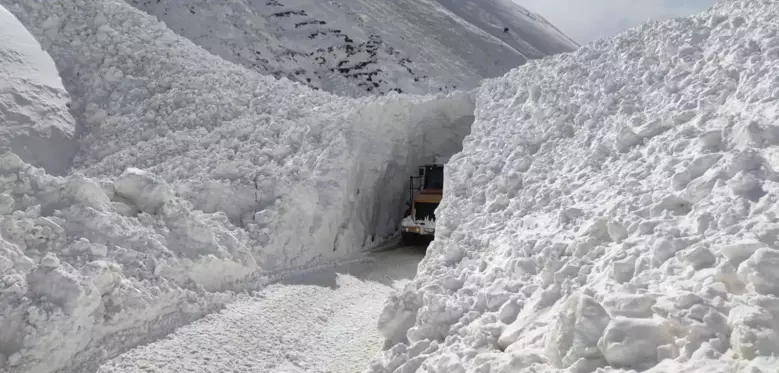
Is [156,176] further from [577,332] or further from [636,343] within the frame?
[636,343]

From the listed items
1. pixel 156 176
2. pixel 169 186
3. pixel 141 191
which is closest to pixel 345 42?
pixel 169 186

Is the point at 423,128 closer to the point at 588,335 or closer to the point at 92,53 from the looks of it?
the point at 92,53

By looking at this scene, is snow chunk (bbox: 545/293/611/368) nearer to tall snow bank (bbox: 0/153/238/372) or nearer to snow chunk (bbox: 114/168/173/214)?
tall snow bank (bbox: 0/153/238/372)

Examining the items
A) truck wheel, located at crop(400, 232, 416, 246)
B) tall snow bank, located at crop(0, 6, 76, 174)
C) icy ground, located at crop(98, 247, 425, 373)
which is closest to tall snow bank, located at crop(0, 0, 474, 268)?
tall snow bank, located at crop(0, 6, 76, 174)

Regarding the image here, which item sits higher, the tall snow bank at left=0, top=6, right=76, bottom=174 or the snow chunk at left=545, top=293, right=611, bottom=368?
the snow chunk at left=545, top=293, right=611, bottom=368

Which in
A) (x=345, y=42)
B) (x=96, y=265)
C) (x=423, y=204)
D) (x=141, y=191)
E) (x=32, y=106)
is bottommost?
(x=96, y=265)

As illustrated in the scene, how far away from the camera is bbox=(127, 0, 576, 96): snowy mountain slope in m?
32.7

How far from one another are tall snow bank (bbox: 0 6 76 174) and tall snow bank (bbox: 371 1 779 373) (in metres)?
9.59

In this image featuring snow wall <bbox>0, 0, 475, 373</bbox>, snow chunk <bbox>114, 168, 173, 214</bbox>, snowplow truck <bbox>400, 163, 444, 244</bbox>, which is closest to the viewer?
snow wall <bbox>0, 0, 475, 373</bbox>

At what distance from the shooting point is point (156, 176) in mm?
10602

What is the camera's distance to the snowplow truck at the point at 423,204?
15203 mm

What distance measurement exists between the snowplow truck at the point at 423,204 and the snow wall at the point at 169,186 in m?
0.90

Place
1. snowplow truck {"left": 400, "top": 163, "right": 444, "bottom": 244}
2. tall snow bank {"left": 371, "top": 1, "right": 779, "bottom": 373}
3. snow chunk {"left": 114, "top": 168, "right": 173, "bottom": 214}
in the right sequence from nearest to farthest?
tall snow bank {"left": 371, "top": 1, "right": 779, "bottom": 373}, snow chunk {"left": 114, "top": 168, "right": 173, "bottom": 214}, snowplow truck {"left": 400, "top": 163, "right": 444, "bottom": 244}

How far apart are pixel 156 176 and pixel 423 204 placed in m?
7.03
